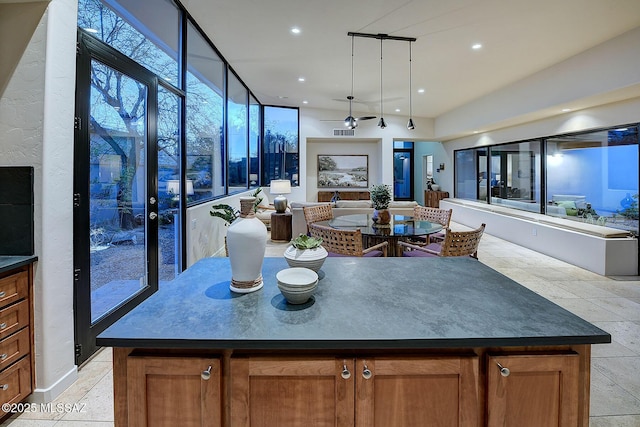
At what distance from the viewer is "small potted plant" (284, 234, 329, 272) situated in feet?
4.88

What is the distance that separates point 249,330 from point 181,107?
387cm

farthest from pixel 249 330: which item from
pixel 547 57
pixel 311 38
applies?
pixel 547 57

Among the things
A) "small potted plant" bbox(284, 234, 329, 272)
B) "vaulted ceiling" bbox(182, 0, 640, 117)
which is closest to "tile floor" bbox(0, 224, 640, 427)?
"small potted plant" bbox(284, 234, 329, 272)

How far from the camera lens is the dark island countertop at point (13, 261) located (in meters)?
1.76

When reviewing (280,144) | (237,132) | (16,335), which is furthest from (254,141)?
(16,335)

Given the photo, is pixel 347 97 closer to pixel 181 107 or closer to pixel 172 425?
pixel 181 107

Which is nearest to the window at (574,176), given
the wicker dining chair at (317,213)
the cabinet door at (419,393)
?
the wicker dining chair at (317,213)

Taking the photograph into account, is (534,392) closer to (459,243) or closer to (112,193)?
(459,243)

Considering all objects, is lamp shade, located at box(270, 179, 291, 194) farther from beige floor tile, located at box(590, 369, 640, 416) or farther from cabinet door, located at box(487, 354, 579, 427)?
cabinet door, located at box(487, 354, 579, 427)

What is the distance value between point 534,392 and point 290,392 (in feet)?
2.53

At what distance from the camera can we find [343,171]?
36.0 ft

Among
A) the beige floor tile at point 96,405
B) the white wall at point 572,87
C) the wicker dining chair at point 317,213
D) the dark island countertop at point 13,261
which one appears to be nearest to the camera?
the dark island countertop at point 13,261

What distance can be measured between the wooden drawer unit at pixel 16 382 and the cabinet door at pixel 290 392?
1.60m

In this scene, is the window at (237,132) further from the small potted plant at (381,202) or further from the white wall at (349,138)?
the small potted plant at (381,202)
